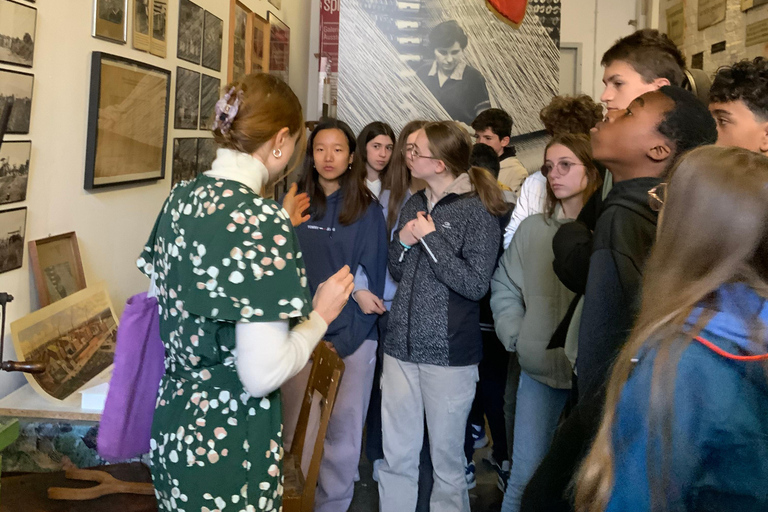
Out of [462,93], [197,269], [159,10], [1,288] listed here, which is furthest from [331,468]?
[462,93]

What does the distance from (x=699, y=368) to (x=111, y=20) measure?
2.18 metres

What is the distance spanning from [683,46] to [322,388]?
4589 millimetres

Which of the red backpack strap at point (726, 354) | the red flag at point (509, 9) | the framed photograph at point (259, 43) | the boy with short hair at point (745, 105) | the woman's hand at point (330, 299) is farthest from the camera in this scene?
the red flag at point (509, 9)

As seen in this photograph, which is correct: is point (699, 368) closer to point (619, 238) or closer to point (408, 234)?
point (619, 238)

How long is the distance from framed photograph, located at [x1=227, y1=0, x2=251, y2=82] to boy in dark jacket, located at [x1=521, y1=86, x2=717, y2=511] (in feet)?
9.07

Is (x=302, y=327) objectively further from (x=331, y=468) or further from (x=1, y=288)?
(x=331, y=468)

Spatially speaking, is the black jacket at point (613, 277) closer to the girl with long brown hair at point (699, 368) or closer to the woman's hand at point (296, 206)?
the girl with long brown hair at point (699, 368)

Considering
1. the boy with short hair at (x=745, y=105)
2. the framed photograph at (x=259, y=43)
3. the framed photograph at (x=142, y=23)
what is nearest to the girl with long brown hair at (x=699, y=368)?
the boy with short hair at (x=745, y=105)

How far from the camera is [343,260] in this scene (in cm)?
286

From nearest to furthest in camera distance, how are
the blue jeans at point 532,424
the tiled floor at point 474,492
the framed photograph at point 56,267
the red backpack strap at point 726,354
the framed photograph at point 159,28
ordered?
the red backpack strap at point 726,354, the framed photograph at point 56,267, the blue jeans at point 532,424, the framed photograph at point 159,28, the tiled floor at point 474,492

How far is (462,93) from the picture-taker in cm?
537

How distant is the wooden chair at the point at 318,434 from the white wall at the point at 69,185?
32.6 inches

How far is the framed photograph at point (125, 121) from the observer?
228 centimetres

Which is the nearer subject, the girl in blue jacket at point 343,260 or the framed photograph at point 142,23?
the framed photograph at point 142,23
